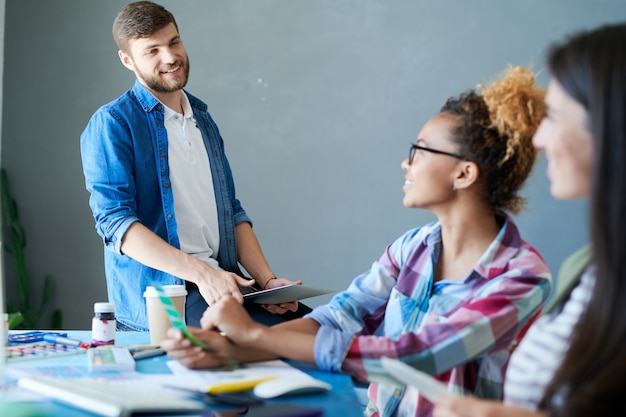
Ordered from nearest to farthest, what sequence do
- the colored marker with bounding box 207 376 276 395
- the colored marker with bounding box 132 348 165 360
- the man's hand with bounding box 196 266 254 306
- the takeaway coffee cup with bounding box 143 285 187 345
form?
the colored marker with bounding box 207 376 276 395, the colored marker with bounding box 132 348 165 360, the takeaway coffee cup with bounding box 143 285 187 345, the man's hand with bounding box 196 266 254 306

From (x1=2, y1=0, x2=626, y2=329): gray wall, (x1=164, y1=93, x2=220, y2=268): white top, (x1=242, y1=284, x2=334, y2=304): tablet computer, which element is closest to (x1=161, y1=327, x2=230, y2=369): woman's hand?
(x1=242, y1=284, x2=334, y2=304): tablet computer

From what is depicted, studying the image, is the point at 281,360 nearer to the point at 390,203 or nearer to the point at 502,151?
the point at 502,151

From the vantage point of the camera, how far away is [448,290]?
5.14ft

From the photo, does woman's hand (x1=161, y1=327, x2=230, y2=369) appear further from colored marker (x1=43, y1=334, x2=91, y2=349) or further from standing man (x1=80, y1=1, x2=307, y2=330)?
standing man (x1=80, y1=1, x2=307, y2=330)

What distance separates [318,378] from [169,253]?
1.09 meters

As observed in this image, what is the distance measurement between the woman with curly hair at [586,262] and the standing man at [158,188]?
1315mm

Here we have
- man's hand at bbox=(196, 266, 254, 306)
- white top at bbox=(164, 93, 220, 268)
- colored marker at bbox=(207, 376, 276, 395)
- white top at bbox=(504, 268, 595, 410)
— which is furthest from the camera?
white top at bbox=(164, 93, 220, 268)

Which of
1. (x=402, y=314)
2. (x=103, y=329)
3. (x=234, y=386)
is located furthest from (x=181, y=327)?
(x=402, y=314)

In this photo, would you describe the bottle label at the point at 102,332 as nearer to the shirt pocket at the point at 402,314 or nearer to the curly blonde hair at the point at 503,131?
the shirt pocket at the point at 402,314

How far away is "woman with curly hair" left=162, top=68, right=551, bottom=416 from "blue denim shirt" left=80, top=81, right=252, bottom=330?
0.92m

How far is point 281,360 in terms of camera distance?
147 cm

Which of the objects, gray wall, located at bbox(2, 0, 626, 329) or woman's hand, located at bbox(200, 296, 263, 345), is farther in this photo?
gray wall, located at bbox(2, 0, 626, 329)

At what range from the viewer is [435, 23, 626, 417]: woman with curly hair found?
88 cm

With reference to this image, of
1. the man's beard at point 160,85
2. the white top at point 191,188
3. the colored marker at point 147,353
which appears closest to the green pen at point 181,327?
the colored marker at point 147,353
